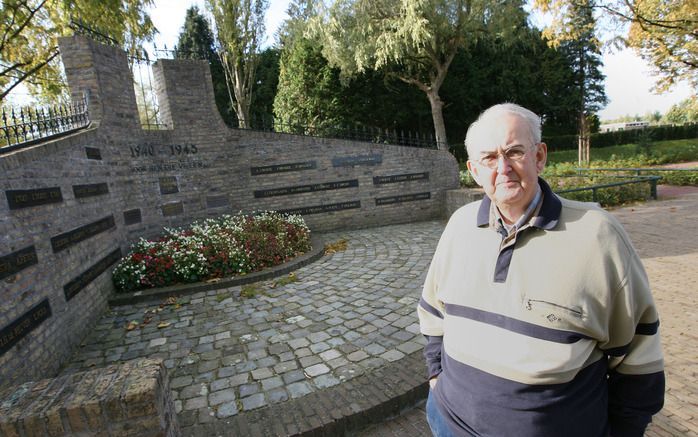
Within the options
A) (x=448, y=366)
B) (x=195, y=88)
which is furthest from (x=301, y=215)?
(x=448, y=366)

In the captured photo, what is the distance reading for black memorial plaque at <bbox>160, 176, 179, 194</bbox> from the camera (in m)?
8.48

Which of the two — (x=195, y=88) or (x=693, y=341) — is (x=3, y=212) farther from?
(x=693, y=341)

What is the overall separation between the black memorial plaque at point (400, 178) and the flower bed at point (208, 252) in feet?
10.8

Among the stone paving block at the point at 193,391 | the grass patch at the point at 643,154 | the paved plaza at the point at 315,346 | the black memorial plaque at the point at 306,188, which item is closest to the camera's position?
the paved plaza at the point at 315,346

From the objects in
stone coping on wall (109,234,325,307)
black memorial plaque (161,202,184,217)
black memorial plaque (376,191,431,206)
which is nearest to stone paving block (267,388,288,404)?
stone coping on wall (109,234,325,307)

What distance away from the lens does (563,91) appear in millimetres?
26859

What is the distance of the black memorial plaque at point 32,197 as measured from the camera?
377 cm

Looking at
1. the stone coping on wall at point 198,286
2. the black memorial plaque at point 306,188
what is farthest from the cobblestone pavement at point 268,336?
the black memorial plaque at point 306,188

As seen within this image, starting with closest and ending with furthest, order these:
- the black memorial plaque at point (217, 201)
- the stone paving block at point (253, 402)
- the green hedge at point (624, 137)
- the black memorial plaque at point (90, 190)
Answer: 1. the stone paving block at point (253, 402)
2. the black memorial plaque at point (90, 190)
3. the black memorial plaque at point (217, 201)
4. the green hedge at point (624, 137)

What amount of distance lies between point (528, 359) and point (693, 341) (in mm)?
3855

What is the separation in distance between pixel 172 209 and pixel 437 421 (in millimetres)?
8362

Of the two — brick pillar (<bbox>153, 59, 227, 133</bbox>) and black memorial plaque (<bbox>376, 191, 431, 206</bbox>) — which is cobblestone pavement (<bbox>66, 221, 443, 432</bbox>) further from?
brick pillar (<bbox>153, 59, 227, 133</bbox>)

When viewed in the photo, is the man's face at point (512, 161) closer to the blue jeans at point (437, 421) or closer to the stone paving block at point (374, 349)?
the blue jeans at point (437, 421)

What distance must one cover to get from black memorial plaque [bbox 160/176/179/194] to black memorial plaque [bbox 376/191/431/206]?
221 inches
